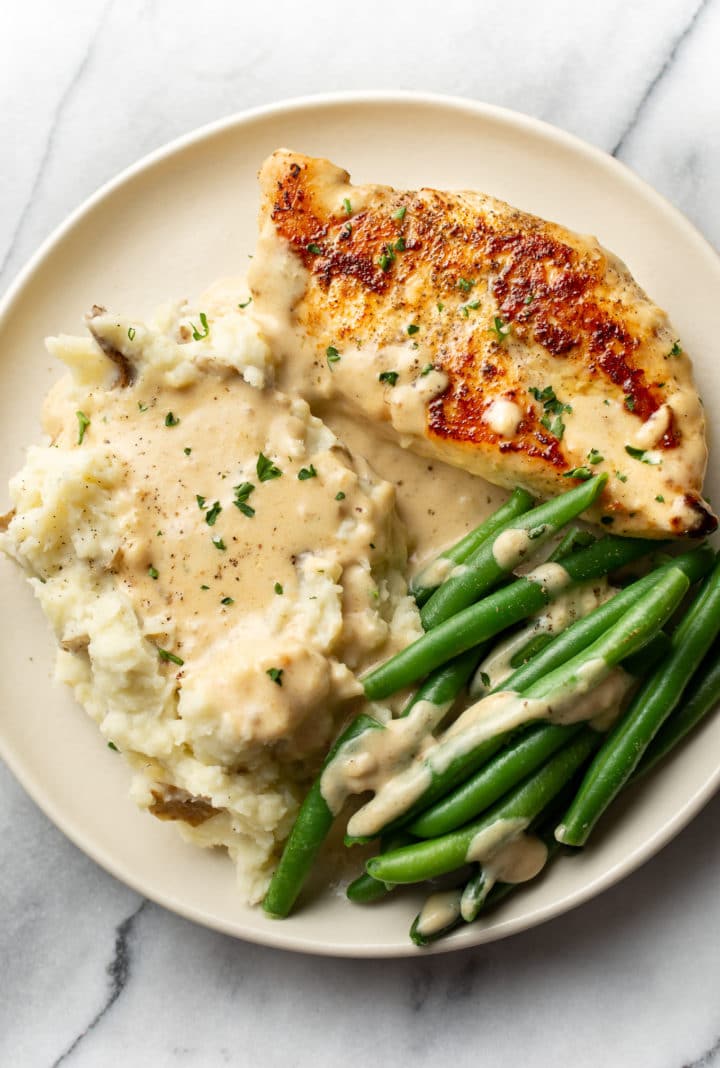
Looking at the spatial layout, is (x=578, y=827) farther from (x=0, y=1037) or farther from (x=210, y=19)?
(x=210, y=19)

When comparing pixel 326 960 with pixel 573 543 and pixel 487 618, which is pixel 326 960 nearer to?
pixel 487 618

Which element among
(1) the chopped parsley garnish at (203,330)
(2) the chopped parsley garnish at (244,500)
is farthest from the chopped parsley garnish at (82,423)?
(2) the chopped parsley garnish at (244,500)

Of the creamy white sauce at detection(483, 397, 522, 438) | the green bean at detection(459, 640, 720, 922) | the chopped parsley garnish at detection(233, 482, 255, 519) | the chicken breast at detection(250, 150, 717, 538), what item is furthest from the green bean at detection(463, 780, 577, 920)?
the chopped parsley garnish at detection(233, 482, 255, 519)

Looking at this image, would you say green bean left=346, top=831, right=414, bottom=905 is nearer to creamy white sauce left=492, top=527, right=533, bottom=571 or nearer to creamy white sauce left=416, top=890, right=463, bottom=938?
creamy white sauce left=416, top=890, right=463, bottom=938

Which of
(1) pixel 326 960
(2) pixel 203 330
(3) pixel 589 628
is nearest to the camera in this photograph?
(3) pixel 589 628

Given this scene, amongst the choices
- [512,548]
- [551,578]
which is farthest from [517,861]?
[512,548]
